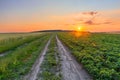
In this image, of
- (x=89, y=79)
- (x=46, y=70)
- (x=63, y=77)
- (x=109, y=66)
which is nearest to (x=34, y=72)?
(x=46, y=70)

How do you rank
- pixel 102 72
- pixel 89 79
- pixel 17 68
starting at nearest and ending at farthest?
pixel 89 79, pixel 102 72, pixel 17 68

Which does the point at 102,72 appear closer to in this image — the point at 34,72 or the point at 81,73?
the point at 81,73

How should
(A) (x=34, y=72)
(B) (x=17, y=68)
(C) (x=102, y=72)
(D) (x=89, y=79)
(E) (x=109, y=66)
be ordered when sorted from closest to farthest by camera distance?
(D) (x=89, y=79), (C) (x=102, y=72), (A) (x=34, y=72), (E) (x=109, y=66), (B) (x=17, y=68)

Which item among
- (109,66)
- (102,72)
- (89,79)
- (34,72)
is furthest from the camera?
(109,66)

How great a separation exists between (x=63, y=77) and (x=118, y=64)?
493 centimetres

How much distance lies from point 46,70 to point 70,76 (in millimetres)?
2396

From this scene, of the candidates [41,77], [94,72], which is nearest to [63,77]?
[41,77]

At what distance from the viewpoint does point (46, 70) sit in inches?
561

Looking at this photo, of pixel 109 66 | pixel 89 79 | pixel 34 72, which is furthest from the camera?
pixel 109 66

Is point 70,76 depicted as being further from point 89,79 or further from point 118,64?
point 118,64

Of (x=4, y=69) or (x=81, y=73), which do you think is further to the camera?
(x=4, y=69)

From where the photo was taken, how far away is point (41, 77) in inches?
485

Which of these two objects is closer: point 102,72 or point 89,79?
point 89,79

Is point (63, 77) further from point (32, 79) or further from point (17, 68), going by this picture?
point (17, 68)
